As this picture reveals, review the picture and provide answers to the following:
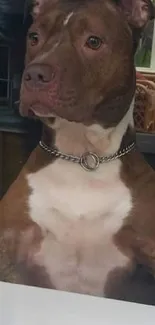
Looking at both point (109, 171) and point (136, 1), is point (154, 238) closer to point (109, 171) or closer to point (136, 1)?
point (109, 171)

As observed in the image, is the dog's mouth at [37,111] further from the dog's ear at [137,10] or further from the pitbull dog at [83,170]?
the dog's ear at [137,10]

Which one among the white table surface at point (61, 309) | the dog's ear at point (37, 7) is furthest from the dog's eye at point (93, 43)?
the white table surface at point (61, 309)

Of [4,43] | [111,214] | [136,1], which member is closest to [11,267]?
[111,214]

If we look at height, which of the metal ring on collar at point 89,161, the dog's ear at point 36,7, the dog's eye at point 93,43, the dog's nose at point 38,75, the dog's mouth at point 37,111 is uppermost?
the dog's ear at point 36,7

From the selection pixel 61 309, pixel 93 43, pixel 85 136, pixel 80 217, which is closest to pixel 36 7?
pixel 93 43

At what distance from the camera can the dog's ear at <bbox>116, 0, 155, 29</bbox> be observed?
118 cm

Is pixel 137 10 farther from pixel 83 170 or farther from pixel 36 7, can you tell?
pixel 83 170

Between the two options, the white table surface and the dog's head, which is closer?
the dog's head

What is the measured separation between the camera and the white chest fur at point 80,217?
4.03 ft

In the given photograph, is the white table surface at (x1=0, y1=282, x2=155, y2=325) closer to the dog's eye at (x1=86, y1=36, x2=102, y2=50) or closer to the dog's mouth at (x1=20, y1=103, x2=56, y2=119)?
the dog's mouth at (x1=20, y1=103, x2=56, y2=119)

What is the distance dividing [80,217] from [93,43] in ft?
0.97

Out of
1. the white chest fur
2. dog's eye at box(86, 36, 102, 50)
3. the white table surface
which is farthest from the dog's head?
the white table surface

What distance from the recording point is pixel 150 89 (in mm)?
1218

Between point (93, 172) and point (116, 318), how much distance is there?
10.8 inches
